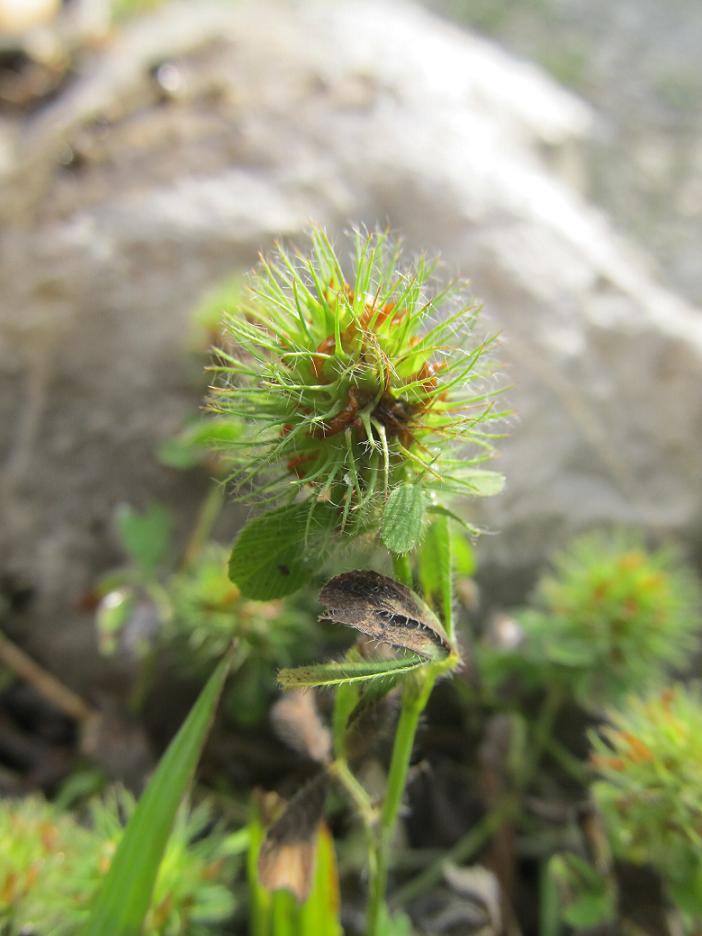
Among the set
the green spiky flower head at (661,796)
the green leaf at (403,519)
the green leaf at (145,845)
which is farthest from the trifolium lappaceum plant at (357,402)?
the green spiky flower head at (661,796)

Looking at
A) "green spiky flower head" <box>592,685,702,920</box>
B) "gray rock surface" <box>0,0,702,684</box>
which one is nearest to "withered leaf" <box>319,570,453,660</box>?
"green spiky flower head" <box>592,685,702,920</box>

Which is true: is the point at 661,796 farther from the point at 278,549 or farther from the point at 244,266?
the point at 244,266

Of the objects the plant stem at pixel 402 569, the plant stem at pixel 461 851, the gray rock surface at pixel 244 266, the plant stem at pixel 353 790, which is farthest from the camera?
the gray rock surface at pixel 244 266

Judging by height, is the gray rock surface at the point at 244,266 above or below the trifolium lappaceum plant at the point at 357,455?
above

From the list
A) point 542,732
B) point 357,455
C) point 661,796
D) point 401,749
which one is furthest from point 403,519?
point 542,732

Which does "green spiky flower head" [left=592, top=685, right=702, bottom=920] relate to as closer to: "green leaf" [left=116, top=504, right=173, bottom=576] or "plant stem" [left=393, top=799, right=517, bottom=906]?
"plant stem" [left=393, top=799, right=517, bottom=906]

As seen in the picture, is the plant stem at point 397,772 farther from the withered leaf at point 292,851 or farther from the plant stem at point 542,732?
the plant stem at point 542,732

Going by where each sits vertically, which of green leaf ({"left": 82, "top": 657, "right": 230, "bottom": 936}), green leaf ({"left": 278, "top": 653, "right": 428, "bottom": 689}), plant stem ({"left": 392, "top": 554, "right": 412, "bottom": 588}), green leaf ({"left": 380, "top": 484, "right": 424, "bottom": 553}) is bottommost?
green leaf ({"left": 82, "top": 657, "right": 230, "bottom": 936})

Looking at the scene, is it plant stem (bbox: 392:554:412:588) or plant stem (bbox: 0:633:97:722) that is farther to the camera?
plant stem (bbox: 0:633:97:722)
